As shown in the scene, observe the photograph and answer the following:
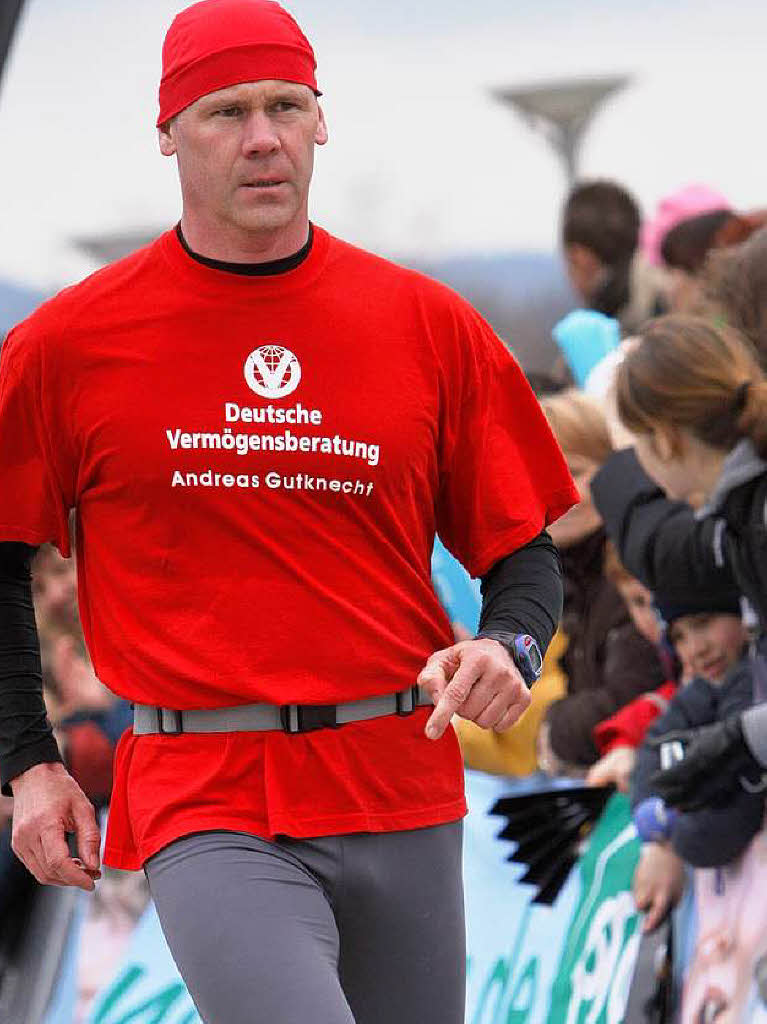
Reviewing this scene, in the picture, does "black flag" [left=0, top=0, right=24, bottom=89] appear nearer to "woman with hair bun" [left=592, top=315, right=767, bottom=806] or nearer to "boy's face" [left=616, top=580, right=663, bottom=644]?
"woman with hair bun" [left=592, top=315, right=767, bottom=806]

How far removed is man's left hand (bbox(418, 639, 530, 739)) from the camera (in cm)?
338

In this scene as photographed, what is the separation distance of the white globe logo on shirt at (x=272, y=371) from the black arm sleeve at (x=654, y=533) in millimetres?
1309

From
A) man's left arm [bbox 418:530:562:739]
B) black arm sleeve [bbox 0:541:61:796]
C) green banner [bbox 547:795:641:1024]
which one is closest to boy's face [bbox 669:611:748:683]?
green banner [bbox 547:795:641:1024]

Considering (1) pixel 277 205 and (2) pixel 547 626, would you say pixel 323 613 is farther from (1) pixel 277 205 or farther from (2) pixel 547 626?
(1) pixel 277 205

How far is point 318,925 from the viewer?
3496mm

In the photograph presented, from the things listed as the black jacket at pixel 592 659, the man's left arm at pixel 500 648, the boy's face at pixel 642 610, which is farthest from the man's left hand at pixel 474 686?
the black jacket at pixel 592 659

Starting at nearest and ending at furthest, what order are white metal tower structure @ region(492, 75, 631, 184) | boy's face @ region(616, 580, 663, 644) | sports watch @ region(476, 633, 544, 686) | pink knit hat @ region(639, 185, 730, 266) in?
sports watch @ region(476, 633, 544, 686) < boy's face @ region(616, 580, 663, 644) < pink knit hat @ region(639, 185, 730, 266) < white metal tower structure @ region(492, 75, 631, 184)

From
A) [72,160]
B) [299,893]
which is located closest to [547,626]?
[299,893]

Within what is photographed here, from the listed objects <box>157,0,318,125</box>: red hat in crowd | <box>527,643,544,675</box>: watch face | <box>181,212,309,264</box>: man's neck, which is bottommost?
<box>527,643,544,675</box>: watch face

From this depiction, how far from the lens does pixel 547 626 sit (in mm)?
3814

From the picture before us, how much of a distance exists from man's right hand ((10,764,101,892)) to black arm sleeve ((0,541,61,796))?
0.04 m

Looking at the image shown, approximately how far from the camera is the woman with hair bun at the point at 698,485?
14.7 feet

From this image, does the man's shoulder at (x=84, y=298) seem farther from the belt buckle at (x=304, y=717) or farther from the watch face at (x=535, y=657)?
the watch face at (x=535, y=657)

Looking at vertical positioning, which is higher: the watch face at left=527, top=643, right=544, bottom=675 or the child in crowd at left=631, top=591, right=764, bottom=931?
the watch face at left=527, top=643, right=544, bottom=675
